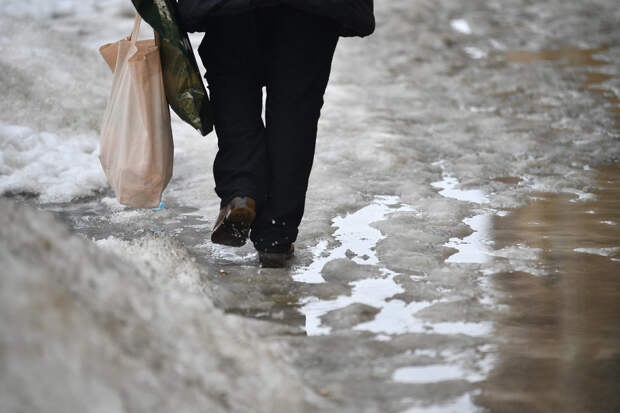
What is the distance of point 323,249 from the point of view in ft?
9.09

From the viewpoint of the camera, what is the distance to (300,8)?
2.22 m

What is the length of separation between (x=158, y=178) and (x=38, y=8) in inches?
278

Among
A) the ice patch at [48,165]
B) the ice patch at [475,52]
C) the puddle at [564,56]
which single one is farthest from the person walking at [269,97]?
the ice patch at [475,52]

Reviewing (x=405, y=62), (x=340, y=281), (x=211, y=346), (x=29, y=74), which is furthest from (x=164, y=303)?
(x=405, y=62)

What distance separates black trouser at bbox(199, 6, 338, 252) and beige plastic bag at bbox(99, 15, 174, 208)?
184 millimetres

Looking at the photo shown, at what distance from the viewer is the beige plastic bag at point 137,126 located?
2.43m

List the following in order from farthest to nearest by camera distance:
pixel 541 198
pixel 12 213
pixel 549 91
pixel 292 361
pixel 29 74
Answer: pixel 549 91, pixel 29 74, pixel 541 198, pixel 292 361, pixel 12 213

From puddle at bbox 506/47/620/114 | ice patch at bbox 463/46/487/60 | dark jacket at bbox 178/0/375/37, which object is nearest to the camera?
dark jacket at bbox 178/0/375/37

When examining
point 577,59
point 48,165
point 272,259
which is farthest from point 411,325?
point 577,59

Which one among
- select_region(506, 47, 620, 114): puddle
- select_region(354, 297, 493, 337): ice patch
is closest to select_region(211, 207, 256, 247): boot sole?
select_region(354, 297, 493, 337): ice patch

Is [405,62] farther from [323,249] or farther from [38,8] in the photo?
[323,249]

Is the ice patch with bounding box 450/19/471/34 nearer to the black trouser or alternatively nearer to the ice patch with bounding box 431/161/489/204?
the ice patch with bounding box 431/161/489/204

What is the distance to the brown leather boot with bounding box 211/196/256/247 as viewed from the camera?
7.70 feet

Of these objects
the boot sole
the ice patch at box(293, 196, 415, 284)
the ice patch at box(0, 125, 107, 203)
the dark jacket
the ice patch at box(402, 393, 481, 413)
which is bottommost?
the ice patch at box(293, 196, 415, 284)
